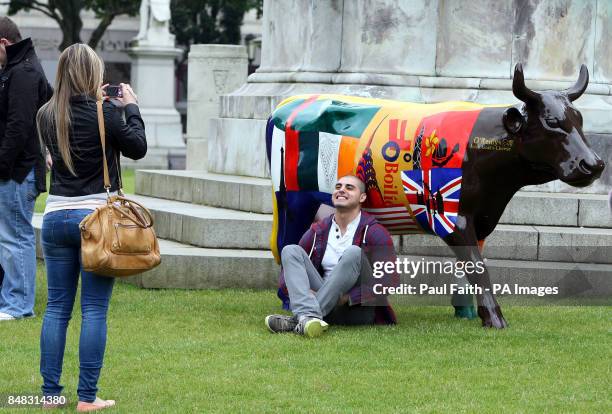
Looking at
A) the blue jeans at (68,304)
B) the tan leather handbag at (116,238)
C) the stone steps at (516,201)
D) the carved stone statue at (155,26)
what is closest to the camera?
the tan leather handbag at (116,238)

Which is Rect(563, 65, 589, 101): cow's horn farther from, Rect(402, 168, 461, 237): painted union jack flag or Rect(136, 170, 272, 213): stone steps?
Rect(136, 170, 272, 213): stone steps

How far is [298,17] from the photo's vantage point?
508 inches

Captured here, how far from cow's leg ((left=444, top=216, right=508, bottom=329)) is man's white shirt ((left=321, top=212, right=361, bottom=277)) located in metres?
0.62

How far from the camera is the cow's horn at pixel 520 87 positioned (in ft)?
27.7

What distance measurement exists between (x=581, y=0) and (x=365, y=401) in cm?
664

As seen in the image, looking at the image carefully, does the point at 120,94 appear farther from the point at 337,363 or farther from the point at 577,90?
the point at 577,90

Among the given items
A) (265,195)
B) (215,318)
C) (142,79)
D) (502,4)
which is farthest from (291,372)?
(142,79)

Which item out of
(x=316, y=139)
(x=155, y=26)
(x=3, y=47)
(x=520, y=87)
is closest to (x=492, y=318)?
(x=520, y=87)

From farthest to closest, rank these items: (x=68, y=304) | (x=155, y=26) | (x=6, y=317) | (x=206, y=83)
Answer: (x=155, y=26)
(x=206, y=83)
(x=6, y=317)
(x=68, y=304)

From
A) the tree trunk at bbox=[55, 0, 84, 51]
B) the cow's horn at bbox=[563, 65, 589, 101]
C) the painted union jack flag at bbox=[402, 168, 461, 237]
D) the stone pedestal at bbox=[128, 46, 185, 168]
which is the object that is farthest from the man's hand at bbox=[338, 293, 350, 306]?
the tree trunk at bbox=[55, 0, 84, 51]

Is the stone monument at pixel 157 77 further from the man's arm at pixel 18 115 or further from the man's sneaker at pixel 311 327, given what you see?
the man's sneaker at pixel 311 327

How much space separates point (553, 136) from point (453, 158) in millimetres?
663

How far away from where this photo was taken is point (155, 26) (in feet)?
105

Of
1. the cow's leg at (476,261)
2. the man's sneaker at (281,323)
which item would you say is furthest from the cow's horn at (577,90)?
the man's sneaker at (281,323)
